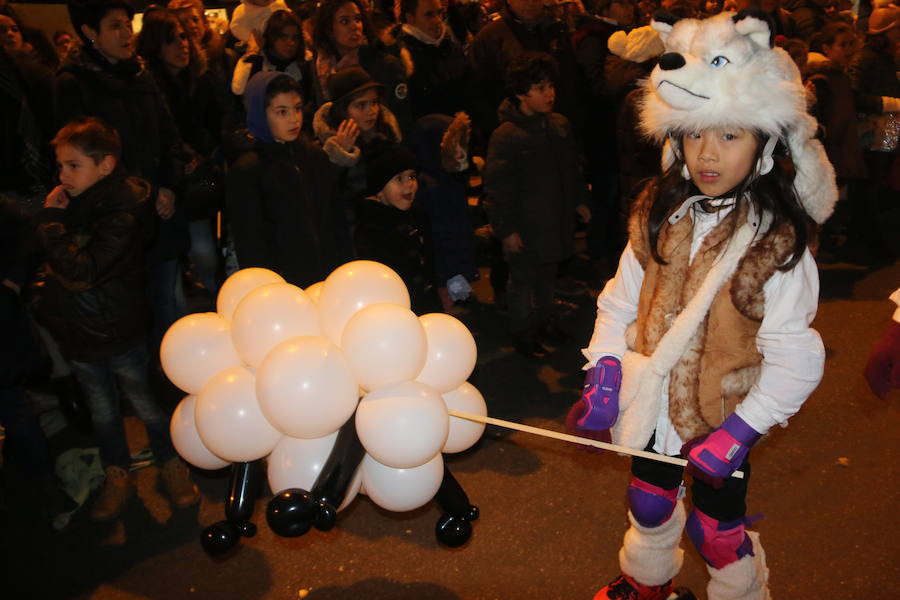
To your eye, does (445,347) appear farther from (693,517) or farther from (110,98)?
(110,98)

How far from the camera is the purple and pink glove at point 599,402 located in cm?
220

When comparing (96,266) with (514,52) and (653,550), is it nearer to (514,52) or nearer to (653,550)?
(653,550)

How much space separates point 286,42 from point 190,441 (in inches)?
116

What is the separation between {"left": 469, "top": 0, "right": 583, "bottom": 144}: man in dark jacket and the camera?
5.27m

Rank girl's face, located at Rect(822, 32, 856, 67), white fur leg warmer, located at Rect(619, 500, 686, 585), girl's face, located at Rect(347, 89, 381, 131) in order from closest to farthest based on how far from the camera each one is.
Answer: white fur leg warmer, located at Rect(619, 500, 686, 585), girl's face, located at Rect(347, 89, 381, 131), girl's face, located at Rect(822, 32, 856, 67)

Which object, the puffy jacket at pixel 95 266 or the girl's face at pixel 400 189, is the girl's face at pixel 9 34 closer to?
the puffy jacket at pixel 95 266

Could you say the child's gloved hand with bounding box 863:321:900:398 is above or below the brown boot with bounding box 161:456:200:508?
above

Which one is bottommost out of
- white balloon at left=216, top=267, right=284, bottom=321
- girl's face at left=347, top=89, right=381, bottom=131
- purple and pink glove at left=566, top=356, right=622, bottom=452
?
purple and pink glove at left=566, top=356, right=622, bottom=452

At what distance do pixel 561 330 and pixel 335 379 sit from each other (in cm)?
308

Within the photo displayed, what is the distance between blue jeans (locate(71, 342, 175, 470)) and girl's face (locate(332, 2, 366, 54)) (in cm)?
229

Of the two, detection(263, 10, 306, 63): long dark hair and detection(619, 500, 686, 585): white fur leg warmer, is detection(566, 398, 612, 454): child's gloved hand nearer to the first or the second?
detection(619, 500, 686, 585): white fur leg warmer

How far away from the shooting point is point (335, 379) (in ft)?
6.11

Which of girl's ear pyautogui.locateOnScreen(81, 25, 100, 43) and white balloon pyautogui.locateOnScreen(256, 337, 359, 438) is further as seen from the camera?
girl's ear pyautogui.locateOnScreen(81, 25, 100, 43)

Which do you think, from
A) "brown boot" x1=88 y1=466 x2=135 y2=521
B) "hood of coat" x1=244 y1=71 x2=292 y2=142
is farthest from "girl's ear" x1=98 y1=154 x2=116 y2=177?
"brown boot" x1=88 y1=466 x2=135 y2=521
